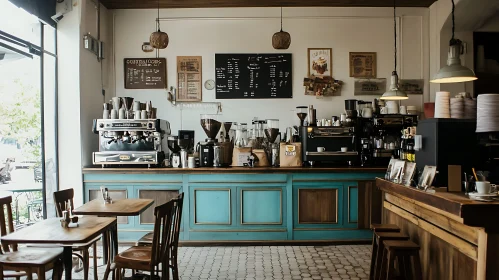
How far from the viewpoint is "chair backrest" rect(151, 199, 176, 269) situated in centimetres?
280

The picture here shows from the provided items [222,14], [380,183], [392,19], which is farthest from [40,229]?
[392,19]

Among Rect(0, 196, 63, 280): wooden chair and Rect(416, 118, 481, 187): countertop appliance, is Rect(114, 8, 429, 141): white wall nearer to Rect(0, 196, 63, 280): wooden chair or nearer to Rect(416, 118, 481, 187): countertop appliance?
Rect(416, 118, 481, 187): countertop appliance

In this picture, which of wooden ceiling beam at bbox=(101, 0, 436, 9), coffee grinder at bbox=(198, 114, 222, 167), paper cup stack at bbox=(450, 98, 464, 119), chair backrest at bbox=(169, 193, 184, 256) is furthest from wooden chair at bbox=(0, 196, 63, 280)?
wooden ceiling beam at bbox=(101, 0, 436, 9)

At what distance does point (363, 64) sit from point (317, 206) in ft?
9.24

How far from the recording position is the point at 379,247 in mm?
3301

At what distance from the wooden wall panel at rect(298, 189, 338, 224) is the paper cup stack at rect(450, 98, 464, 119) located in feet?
7.27

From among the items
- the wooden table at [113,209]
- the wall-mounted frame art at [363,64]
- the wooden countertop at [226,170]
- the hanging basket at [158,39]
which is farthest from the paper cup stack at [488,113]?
the hanging basket at [158,39]

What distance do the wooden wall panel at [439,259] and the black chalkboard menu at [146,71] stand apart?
4611 mm

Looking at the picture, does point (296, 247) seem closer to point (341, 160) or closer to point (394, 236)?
point (341, 160)

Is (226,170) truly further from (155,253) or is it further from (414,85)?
(414,85)

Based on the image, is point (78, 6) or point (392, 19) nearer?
point (78, 6)

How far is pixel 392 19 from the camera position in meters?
6.41

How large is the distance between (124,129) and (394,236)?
375cm

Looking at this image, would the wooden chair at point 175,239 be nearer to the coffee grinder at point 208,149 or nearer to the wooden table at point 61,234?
the wooden table at point 61,234
